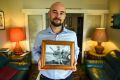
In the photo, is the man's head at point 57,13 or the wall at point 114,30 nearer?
the man's head at point 57,13

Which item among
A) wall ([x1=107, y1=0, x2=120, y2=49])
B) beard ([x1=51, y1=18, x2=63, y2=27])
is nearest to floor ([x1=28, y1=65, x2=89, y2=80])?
wall ([x1=107, y1=0, x2=120, y2=49])

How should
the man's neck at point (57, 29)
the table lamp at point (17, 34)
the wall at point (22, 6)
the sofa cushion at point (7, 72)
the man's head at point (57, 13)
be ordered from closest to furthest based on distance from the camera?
the man's head at point (57, 13) → the man's neck at point (57, 29) → the sofa cushion at point (7, 72) → the table lamp at point (17, 34) → the wall at point (22, 6)

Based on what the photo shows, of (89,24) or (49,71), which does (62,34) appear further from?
(89,24)

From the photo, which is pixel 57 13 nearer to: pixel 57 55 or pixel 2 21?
pixel 57 55

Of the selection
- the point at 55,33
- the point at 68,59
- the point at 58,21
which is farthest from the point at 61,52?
the point at 58,21

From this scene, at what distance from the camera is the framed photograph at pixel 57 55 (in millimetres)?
1516

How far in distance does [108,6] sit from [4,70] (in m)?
3.36

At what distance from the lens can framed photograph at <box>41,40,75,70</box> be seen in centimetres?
152

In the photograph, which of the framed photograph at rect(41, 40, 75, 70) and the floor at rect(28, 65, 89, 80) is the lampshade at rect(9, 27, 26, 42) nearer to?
the floor at rect(28, 65, 89, 80)

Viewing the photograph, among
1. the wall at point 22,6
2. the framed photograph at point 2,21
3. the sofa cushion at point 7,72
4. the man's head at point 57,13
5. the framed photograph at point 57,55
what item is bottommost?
the sofa cushion at point 7,72

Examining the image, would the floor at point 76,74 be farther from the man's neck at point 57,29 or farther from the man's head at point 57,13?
the man's head at point 57,13

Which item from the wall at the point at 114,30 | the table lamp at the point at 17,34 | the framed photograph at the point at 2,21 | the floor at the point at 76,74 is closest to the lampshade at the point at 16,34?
the table lamp at the point at 17,34

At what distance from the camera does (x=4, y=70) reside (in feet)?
10.8

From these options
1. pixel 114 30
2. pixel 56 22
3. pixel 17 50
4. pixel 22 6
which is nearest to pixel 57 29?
pixel 56 22
